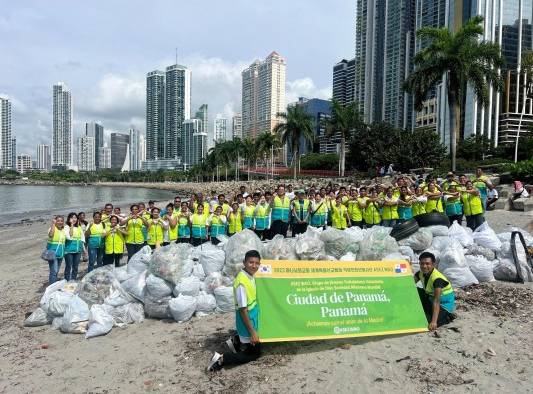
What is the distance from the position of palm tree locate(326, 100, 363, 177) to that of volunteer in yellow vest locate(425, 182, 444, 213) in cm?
2575

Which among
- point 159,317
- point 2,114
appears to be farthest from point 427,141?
point 2,114

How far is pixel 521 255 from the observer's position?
6406mm

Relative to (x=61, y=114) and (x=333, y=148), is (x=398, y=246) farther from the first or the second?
(x=61, y=114)

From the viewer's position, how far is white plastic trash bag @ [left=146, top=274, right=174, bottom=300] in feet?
19.3

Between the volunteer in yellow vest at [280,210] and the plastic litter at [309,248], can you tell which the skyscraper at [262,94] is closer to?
the volunteer in yellow vest at [280,210]

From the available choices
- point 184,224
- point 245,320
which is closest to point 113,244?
point 184,224

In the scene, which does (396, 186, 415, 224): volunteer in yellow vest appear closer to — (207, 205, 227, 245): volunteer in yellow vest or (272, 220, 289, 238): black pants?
(272, 220, 289, 238): black pants

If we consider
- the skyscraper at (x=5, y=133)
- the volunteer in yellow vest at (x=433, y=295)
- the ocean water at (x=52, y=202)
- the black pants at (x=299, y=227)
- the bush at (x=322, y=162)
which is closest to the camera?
the volunteer in yellow vest at (x=433, y=295)

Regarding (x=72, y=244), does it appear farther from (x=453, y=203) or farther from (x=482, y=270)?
(x=453, y=203)

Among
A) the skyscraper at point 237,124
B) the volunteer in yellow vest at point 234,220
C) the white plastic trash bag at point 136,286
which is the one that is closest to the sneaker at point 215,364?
the white plastic trash bag at point 136,286

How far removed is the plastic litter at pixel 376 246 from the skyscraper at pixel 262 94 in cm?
7433

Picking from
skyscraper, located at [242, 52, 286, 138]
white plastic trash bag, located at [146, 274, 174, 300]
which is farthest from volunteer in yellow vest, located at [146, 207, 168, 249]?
skyscraper, located at [242, 52, 286, 138]

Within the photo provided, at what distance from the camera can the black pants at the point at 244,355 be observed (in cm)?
421

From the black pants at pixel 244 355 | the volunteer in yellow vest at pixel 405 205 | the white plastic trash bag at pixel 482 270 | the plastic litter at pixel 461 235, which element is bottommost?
the black pants at pixel 244 355
